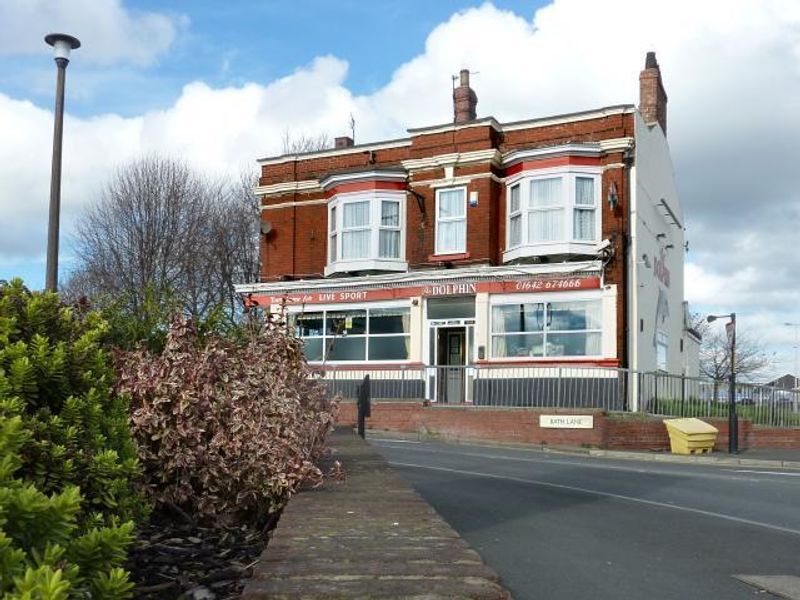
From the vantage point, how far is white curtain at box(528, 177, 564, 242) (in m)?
23.2

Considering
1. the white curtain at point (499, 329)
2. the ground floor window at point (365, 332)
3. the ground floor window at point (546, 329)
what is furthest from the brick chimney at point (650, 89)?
the ground floor window at point (365, 332)

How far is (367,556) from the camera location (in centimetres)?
308

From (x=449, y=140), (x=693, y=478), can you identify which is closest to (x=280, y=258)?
(x=449, y=140)

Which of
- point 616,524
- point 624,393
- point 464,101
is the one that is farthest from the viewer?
point 464,101

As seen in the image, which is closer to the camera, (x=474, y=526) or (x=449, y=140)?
(x=474, y=526)

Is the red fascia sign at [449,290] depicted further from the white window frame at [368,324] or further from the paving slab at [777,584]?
the paving slab at [777,584]

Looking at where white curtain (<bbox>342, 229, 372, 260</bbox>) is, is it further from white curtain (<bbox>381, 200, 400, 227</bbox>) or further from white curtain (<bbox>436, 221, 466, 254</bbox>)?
white curtain (<bbox>436, 221, 466, 254</bbox>)

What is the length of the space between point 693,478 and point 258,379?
1006 cm

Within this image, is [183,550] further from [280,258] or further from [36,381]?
[280,258]

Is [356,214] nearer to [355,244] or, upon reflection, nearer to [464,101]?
[355,244]

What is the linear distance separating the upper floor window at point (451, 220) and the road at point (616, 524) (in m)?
10.7

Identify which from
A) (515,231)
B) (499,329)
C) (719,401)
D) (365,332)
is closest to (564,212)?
(515,231)

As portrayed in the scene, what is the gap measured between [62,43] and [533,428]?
532 inches

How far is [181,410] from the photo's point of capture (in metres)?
5.27
